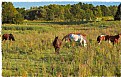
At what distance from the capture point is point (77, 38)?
441 centimetres

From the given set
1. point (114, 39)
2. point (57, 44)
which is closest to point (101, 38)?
point (114, 39)

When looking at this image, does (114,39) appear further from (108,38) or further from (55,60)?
(55,60)

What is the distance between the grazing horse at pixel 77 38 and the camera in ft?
14.1

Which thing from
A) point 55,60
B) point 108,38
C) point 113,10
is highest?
point 113,10

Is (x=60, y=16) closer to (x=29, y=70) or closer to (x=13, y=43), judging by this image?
(x=13, y=43)

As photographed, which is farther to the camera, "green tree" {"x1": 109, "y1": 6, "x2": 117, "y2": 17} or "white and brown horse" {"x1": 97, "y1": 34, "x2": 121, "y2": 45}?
"white and brown horse" {"x1": 97, "y1": 34, "x2": 121, "y2": 45}

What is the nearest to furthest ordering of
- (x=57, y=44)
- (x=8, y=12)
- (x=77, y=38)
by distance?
1. (x=8, y=12)
2. (x=57, y=44)
3. (x=77, y=38)

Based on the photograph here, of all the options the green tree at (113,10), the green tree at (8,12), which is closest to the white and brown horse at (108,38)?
the green tree at (113,10)

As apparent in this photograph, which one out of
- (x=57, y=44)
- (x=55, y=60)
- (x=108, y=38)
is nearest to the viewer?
(x=55, y=60)

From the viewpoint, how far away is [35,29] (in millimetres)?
6156

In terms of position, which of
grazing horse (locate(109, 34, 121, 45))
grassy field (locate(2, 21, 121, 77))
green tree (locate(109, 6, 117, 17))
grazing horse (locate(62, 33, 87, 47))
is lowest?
grassy field (locate(2, 21, 121, 77))

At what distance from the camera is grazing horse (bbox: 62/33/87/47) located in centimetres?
429

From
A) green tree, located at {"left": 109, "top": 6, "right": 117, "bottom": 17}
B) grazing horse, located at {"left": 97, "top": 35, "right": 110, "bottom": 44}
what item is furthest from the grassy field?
green tree, located at {"left": 109, "top": 6, "right": 117, "bottom": 17}

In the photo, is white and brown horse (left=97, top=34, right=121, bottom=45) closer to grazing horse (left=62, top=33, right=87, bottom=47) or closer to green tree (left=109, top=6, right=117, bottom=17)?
grazing horse (left=62, top=33, right=87, bottom=47)
